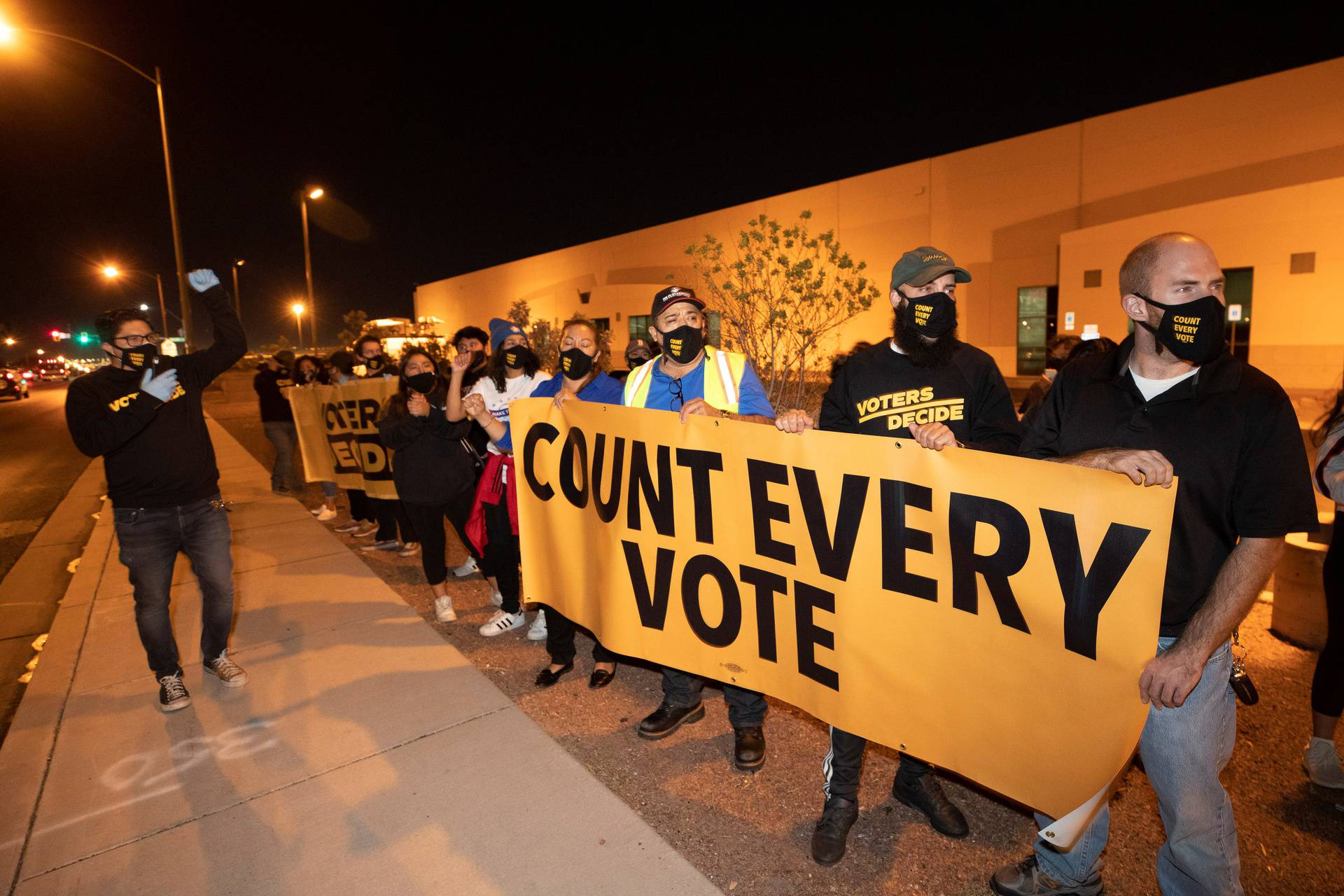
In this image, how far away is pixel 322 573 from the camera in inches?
249

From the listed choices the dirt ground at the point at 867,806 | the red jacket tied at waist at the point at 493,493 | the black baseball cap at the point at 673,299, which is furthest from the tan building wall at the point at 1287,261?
the red jacket tied at waist at the point at 493,493

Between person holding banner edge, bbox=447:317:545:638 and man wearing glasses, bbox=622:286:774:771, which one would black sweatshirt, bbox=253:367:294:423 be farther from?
man wearing glasses, bbox=622:286:774:771

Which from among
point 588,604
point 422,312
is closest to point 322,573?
point 588,604

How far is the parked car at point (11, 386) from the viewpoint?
35.3 meters

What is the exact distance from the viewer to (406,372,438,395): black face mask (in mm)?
4848

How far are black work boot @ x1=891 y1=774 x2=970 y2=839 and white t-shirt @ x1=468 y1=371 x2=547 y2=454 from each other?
10.2 feet

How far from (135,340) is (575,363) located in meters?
2.33

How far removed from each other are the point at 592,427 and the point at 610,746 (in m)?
1.56

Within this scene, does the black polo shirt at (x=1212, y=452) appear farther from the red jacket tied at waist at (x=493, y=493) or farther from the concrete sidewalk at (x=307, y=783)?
the red jacket tied at waist at (x=493, y=493)

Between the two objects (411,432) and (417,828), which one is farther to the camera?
(411,432)

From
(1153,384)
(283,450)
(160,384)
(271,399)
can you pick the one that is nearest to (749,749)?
(1153,384)

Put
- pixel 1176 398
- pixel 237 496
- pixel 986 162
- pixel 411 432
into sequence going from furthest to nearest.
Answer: pixel 986 162
pixel 237 496
pixel 411 432
pixel 1176 398

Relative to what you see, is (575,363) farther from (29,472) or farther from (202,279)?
(29,472)

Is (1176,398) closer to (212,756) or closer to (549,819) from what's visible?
(549,819)
